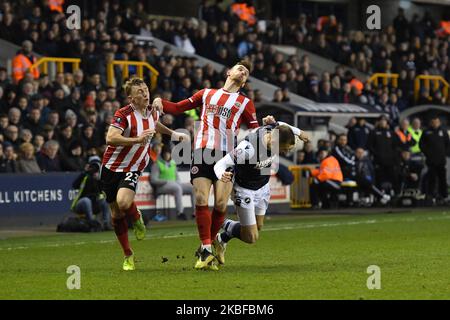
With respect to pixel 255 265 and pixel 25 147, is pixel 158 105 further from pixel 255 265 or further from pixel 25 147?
pixel 25 147

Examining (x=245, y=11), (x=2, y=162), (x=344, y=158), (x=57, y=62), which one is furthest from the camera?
(x=245, y=11)

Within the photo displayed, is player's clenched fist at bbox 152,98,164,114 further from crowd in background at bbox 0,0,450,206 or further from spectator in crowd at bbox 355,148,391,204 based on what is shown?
spectator in crowd at bbox 355,148,391,204

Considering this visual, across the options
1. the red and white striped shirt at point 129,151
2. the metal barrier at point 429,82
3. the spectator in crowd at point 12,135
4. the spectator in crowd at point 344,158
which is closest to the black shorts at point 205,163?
the red and white striped shirt at point 129,151

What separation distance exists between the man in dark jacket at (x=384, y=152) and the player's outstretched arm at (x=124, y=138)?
16.3 meters

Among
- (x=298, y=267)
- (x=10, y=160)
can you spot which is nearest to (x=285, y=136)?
(x=298, y=267)

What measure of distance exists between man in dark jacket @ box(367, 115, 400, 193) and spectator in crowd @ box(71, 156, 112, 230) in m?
9.81

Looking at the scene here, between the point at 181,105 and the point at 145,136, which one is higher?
the point at 181,105

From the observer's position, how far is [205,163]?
43.4ft

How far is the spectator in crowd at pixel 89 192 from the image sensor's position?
2059 cm

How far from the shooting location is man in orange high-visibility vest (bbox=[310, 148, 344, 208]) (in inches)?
1073

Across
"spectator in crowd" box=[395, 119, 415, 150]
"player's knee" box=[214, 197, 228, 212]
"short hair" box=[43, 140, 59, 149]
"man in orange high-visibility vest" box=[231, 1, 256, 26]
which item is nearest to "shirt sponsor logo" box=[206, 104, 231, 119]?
"player's knee" box=[214, 197, 228, 212]

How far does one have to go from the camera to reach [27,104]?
23453mm

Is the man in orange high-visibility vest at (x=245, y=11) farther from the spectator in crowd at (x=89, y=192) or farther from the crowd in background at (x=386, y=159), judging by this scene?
the spectator in crowd at (x=89, y=192)

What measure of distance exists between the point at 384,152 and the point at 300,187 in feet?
8.37
